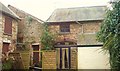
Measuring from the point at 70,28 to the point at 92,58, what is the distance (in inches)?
285

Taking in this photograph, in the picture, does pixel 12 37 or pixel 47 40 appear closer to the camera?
pixel 12 37

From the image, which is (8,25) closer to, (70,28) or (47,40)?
(47,40)

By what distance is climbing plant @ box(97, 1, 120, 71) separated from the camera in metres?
12.1

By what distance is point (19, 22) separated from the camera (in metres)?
24.2

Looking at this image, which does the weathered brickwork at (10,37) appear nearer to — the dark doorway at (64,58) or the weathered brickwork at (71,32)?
the weathered brickwork at (71,32)

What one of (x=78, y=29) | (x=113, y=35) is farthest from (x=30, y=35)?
(x=113, y=35)

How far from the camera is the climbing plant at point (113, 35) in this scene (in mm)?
12133

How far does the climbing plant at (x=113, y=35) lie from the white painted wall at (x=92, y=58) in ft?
8.51

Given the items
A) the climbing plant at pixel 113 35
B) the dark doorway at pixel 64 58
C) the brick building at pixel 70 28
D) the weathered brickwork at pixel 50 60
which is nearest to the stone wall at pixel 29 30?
the brick building at pixel 70 28

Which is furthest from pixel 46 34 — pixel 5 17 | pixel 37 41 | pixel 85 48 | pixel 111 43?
pixel 111 43

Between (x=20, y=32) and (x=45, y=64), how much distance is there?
22.9 feet

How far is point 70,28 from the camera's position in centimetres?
2347

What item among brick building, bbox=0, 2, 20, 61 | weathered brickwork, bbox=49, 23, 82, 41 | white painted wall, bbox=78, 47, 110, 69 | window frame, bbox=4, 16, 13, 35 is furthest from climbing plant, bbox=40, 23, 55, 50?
white painted wall, bbox=78, 47, 110, 69

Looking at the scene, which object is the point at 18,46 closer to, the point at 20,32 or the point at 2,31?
the point at 20,32
